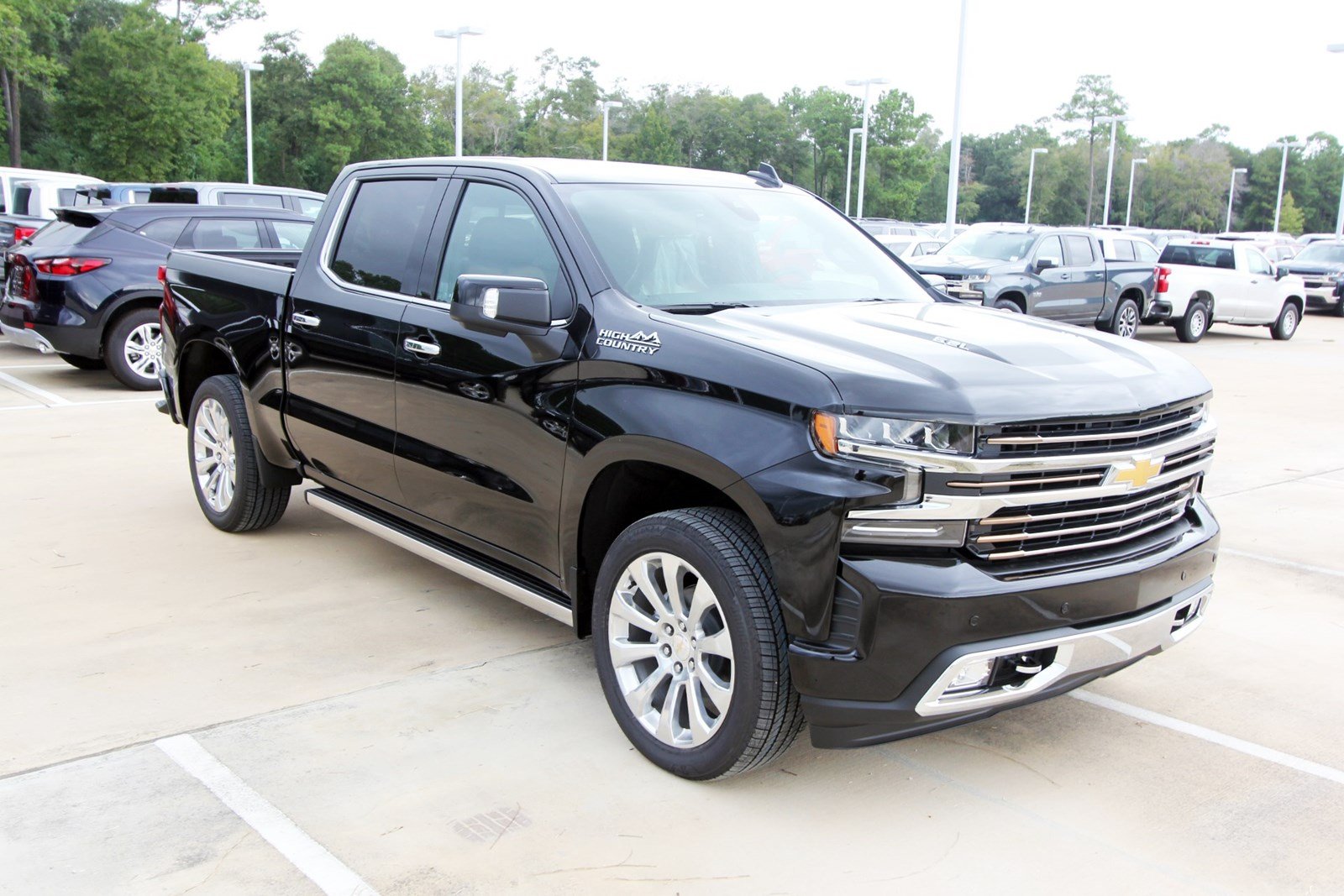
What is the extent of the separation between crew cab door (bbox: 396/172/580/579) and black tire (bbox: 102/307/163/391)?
740 centimetres

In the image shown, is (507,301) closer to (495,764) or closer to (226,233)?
(495,764)

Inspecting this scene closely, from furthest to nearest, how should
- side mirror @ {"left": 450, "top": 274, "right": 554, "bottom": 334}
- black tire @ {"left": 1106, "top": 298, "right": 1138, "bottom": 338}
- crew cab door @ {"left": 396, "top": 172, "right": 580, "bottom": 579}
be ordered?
1. black tire @ {"left": 1106, "top": 298, "right": 1138, "bottom": 338}
2. crew cab door @ {"left": 396, "top": 172, "right": 580, "bottom": 579}
3. side mirror @ {"left": 450, "top": 274, "right": 554, "bottom": 334}

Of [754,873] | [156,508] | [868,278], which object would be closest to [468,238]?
[868,278]

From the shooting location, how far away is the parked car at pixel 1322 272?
27.7m

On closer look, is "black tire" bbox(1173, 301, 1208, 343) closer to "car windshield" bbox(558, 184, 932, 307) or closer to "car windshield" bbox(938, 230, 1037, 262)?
"car windshield" bbox(938, 230, 1037, 262)

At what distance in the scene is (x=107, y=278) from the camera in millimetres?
10797

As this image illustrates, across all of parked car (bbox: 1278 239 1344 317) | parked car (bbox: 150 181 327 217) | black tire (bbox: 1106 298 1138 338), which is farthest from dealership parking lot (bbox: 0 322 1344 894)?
parked car (bbox: 1278 239 1344 317)

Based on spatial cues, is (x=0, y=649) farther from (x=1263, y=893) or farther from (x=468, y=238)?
(x=1263, y=893)

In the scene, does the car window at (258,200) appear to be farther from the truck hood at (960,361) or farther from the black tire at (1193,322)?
the black tire at (1193,322)

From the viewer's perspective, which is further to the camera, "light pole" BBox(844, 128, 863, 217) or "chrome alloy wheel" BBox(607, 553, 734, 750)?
"light pole" BBox(844, 128, 863, 217)

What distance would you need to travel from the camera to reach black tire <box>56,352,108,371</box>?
11.8 metres

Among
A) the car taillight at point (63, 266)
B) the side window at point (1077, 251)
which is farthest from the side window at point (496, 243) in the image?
Result: the side window at point (1077, 251)

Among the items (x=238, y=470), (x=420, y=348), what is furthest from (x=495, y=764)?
(x=238, y=470)

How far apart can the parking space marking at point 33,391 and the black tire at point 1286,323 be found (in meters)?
20.5
